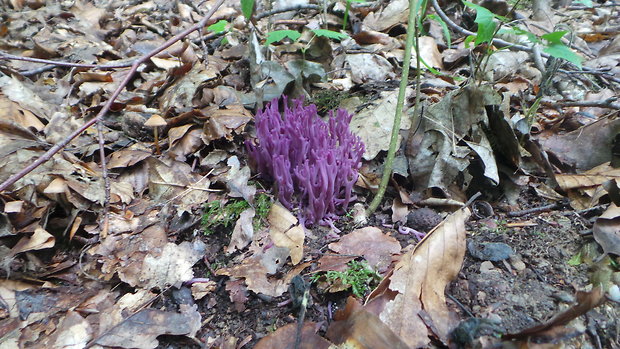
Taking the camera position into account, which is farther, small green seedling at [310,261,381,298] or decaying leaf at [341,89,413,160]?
decaying leaf at [341,89,413,160]

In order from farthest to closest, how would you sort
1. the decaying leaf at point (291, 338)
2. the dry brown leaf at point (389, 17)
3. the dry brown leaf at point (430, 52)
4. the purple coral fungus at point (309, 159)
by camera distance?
the dry brown leaf at point (389, 17)
the dry brown leaf at point (430, 52)
the purple coral fungus at point (309, 159)
the decaying leaf at point (291, 338)

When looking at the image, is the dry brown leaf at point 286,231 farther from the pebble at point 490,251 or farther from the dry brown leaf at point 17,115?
the dry brown leaf at point 17,115

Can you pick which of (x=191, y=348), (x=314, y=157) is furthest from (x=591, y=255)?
(x=191, y=348)

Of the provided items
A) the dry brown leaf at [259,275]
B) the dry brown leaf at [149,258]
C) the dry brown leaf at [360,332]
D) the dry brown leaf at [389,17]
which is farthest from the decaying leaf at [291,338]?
the dry brown leaf at [389,17]

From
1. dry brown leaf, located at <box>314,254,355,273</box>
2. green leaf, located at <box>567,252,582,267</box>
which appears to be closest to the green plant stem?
dry brown leaf, located at <box>314,254,355,273</box>

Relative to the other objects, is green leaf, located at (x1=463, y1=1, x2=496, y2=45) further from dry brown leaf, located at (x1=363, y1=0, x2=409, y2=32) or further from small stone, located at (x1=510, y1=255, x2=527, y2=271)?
dry brown leaf, located at (x1=363, y1=0, x2=409, y2=32)
